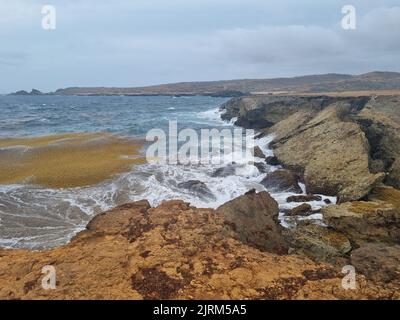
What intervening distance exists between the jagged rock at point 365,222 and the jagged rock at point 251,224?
3.15 metres

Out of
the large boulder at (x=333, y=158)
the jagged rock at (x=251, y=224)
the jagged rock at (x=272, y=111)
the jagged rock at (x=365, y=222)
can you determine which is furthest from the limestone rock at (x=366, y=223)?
the jagged rock at (x=272, y=111)

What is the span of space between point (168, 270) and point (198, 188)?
40.0ft

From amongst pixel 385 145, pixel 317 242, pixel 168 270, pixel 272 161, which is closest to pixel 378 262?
pixel 317 242

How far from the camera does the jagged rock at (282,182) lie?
1842 cm

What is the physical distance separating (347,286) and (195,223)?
123 inches

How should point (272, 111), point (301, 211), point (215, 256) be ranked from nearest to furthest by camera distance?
point (215, 256) → point (301, 211) → point (272, 111)

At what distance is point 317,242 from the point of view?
10.2 metres

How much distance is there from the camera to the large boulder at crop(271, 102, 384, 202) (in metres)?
15.3

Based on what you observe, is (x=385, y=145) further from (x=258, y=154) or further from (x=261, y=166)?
(x=258, y=154)

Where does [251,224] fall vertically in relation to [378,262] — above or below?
above

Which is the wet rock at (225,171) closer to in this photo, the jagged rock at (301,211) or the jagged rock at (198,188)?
the jagged rock at (198,188)

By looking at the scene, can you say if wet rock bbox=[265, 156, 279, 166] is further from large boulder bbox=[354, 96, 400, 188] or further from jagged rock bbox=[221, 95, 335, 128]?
jagged rock bbox=[221, 95, 335, 128]

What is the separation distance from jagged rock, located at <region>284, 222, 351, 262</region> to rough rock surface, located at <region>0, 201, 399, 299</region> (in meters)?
3.44
